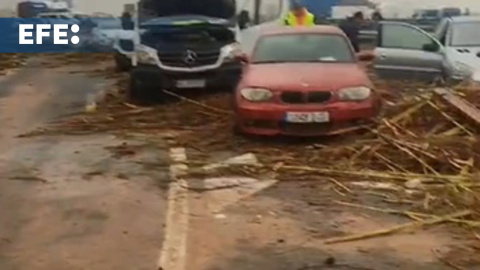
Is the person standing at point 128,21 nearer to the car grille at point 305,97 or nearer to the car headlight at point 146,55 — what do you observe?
the car headlight at point 146,55

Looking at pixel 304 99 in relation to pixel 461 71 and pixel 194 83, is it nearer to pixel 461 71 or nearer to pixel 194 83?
pixel 194 83

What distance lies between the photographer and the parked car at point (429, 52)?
17281 millimetres

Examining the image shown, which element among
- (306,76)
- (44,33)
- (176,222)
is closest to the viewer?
(176,222)

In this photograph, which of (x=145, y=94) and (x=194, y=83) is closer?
(x=194, y=83)

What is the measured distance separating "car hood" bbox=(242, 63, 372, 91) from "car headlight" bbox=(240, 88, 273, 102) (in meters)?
0.07

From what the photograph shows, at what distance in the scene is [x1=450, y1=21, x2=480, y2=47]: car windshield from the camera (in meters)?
18.3

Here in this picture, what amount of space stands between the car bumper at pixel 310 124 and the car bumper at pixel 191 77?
4.71 meters

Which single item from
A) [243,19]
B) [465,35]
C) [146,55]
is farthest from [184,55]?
[465,35]

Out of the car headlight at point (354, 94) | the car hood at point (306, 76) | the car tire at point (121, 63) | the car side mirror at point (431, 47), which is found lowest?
the car tire at point (121, 63)

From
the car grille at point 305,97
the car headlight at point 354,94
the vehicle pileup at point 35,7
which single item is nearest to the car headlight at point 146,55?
the car grille at point 305,97

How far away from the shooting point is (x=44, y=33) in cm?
3703

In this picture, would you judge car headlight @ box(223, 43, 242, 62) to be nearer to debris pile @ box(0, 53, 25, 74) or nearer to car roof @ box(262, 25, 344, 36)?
car roof @ box(262, 25, 344, 36)

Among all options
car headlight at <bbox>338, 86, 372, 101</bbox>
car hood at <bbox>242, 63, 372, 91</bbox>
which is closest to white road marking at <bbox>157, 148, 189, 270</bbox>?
car hood at <bbox>242, 63, 372, 91</bbox>

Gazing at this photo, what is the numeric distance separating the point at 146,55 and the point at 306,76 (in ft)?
17.9
